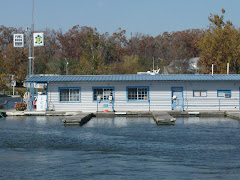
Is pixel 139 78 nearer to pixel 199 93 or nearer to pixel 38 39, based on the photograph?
pixel 199 93

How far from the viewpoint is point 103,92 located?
124 ft

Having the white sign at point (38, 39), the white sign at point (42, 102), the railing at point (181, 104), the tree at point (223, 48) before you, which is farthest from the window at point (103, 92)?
the tree at point (223, 48)

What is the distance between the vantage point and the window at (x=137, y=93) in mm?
37656

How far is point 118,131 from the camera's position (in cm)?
2659

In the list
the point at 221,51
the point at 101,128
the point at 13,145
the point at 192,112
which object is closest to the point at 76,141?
the point at 13,145

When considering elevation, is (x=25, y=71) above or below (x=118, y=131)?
above

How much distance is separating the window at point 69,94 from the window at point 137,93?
4.39 m

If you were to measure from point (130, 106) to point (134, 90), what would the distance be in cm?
143

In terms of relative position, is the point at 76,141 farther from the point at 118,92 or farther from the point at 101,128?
the point at 118,92

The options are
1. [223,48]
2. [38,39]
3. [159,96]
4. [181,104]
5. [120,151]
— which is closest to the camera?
[120,151]

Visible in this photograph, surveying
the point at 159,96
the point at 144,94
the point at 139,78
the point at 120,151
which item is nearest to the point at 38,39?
the point at 139,78

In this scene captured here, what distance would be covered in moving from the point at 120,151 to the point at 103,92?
18284 millimetres

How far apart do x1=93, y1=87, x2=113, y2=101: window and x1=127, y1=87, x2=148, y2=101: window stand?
1.60 meters

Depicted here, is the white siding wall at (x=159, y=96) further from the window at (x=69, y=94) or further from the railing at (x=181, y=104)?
the window at (x=69, y=94)
